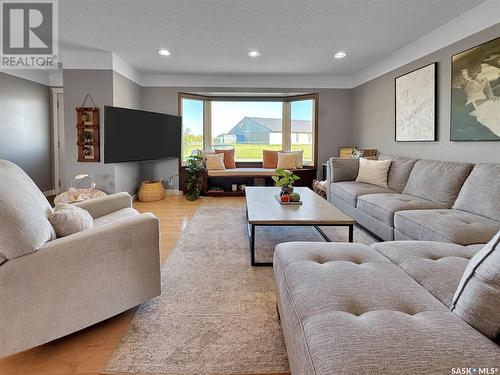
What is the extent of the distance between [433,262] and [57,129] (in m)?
6.58

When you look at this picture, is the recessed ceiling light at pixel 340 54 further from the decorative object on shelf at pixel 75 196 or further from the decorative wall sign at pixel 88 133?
the decorative object on shelf at pixel 75 196

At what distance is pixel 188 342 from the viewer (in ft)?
5.28

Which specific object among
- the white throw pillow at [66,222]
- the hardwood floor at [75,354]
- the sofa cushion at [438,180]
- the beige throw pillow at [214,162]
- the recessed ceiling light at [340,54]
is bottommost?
the hardwood floor at [75,354]

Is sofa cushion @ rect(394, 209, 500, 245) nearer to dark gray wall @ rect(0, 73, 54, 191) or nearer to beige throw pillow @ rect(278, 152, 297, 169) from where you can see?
beige throw pillow @ rect(278, 152, 297, 169)

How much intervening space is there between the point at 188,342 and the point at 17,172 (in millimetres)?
1405

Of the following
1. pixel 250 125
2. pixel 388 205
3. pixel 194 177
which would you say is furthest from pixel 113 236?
pixel 250 125

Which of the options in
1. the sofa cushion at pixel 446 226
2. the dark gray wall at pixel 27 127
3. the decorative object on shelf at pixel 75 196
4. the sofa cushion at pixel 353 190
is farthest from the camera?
the dark gray wall at pixel 27 127

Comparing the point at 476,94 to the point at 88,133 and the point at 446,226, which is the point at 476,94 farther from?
the point at 88,133

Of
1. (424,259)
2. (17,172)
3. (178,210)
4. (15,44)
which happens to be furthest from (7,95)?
(424,259)

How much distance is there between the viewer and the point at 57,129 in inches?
237

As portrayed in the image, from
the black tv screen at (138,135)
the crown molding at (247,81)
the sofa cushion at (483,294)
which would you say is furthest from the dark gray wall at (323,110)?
the sofa cushion at (483,294)

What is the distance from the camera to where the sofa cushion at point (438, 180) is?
299 centimetres

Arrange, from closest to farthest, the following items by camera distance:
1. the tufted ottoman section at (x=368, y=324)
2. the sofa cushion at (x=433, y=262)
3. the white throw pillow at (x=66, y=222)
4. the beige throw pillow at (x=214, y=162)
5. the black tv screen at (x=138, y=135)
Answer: the tufted ottoman section at (x=368, y=324) < the sofa cushion at (x=433, y=262) < the white throw pillow at (x=66, y=222) < the black tv screen at (x=138, y=135) < the beige throw pillow at (x=214, y=162)

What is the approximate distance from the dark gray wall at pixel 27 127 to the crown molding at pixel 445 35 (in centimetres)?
589
